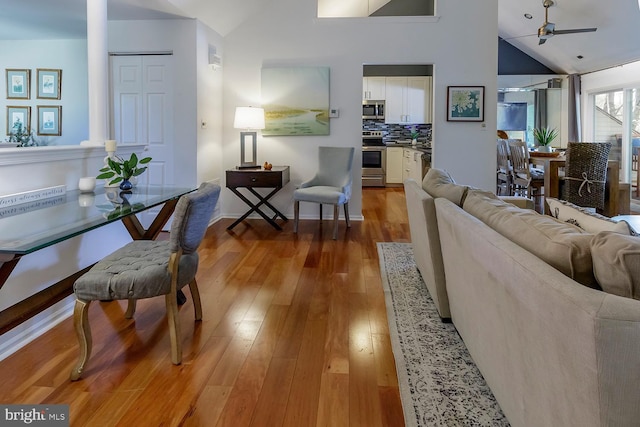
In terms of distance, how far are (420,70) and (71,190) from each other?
26.3ft

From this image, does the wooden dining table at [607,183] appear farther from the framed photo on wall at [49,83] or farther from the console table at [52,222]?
the framed photo on wall at [49,83]

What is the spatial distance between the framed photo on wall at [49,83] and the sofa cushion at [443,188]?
4.90 m

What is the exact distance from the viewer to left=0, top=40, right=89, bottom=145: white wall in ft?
18.2

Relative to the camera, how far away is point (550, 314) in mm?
1085

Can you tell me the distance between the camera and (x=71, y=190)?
287 cm

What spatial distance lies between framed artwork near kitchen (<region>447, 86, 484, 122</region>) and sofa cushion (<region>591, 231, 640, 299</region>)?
4701 mm

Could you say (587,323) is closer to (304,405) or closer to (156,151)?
(304,405)

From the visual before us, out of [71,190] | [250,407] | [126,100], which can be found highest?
[126,100]

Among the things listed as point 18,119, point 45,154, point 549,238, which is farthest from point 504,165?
point 18,119

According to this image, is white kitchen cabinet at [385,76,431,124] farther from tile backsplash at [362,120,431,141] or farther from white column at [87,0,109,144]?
white column at [87,0,109,144]

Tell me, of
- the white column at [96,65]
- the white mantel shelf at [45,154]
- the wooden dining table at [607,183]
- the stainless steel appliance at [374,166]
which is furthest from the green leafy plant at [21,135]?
the wooden dining table at [607,183]

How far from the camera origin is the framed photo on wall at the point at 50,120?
18.5 feet

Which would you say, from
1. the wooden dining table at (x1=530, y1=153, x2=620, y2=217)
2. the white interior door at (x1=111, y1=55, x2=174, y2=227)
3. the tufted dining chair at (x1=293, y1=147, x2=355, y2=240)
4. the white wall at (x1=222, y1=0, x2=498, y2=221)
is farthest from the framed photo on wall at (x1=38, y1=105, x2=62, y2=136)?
the wooden dining table at (x1=530, y1=153, x2=620, y2=217)

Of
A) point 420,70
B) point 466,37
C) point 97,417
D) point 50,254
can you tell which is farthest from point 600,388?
point 420,70
